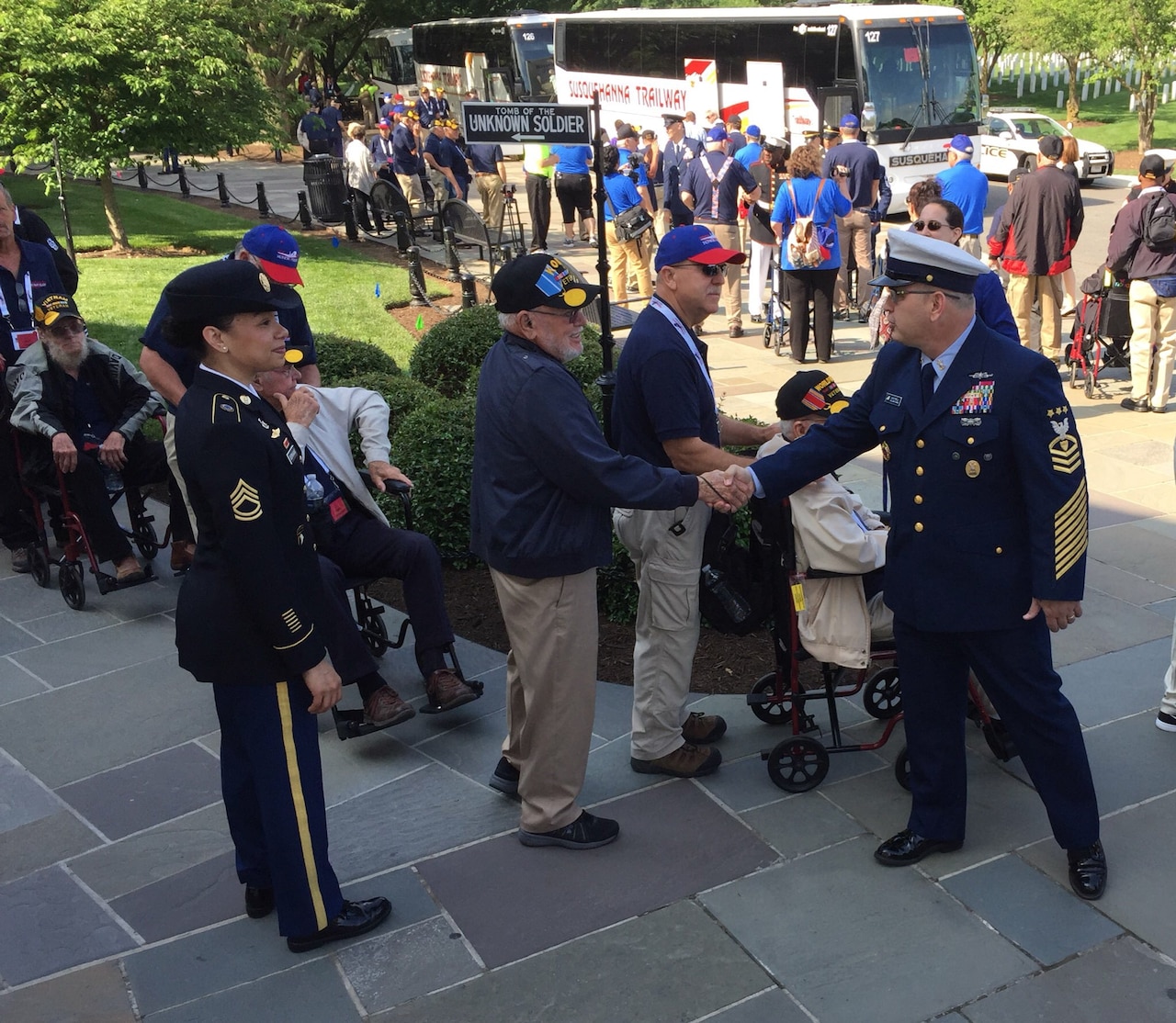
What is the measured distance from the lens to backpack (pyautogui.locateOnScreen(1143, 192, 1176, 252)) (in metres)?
9.38

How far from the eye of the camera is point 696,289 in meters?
4.44

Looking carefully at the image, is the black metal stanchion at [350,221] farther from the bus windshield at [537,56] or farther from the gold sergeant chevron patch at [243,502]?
the gold sergeant chevron patch at [243,502]

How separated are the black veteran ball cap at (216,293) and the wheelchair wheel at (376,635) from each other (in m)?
2.70

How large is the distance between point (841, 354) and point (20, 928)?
10.0m

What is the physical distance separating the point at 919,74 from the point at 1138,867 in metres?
19.7

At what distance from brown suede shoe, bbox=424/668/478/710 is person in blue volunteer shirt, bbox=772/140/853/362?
7.25 metres

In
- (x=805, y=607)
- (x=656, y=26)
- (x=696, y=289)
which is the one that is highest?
(x=656, y=26)

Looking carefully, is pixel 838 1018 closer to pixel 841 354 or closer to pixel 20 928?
pixel 20 928

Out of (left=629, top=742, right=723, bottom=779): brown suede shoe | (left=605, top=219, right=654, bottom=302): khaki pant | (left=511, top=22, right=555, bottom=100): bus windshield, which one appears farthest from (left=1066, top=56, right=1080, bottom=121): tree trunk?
(left=629, top=742, right=723, bottom=779): brown suede shoe

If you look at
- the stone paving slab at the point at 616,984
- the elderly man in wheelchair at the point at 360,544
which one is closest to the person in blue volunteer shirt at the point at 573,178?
the elderly man in wheelchair at the point at 360,544

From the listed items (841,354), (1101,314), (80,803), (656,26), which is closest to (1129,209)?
(1101,314)

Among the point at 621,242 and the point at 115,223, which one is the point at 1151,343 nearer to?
the point at 621,242

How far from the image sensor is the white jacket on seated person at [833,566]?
173 inches

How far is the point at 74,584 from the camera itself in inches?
263
